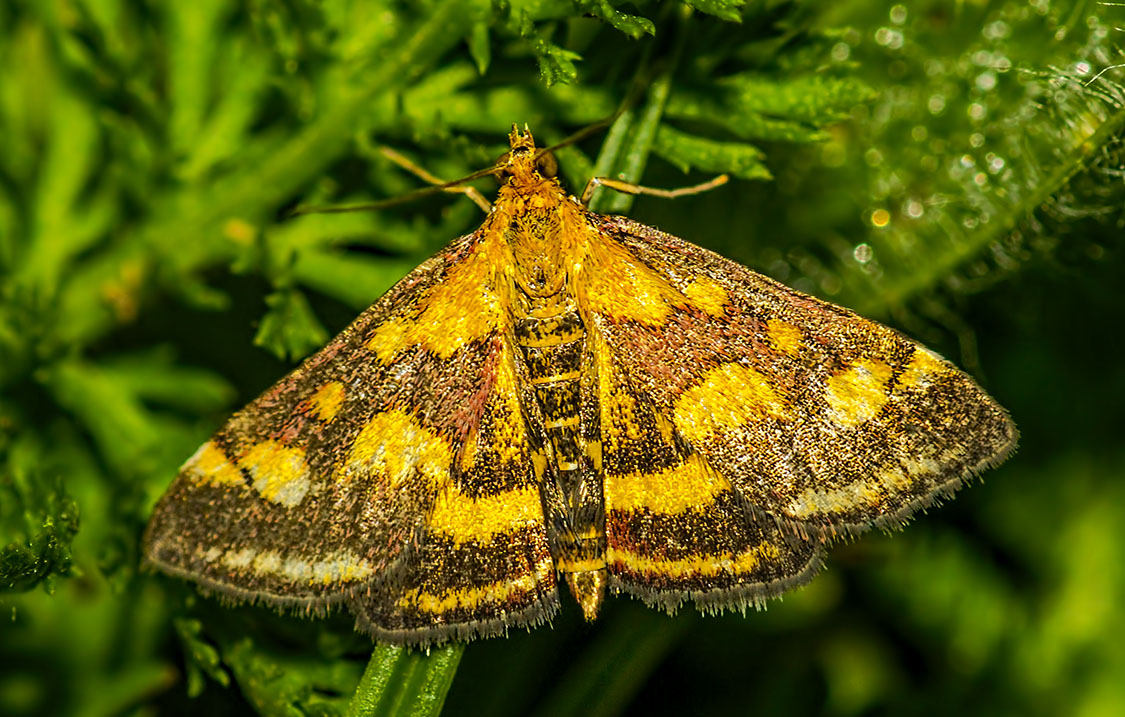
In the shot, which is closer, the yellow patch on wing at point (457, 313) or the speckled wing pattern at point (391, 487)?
the speckled wing pattern at point (391, 487)

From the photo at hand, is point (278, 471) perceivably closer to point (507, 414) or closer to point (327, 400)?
point (327, 400)

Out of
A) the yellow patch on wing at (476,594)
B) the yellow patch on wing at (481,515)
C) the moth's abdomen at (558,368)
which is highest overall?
the moth's abdomen at (558,368)

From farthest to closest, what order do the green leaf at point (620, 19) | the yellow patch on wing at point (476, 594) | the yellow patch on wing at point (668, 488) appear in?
the yellow patch on wing at point (668, 488), the yellow patch on wing at point (476, 594), the green leaf at point (620, 19)

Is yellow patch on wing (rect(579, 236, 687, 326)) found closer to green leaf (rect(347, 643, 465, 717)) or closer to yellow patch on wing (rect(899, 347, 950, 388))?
yellow patch on wing (rect(899, 347, 950, 388))

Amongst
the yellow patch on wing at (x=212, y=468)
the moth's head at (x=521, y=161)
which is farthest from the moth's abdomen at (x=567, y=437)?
the yellow patch on wing at (x=212, y=468)

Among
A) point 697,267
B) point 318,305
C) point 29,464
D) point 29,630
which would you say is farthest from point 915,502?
point 29,630

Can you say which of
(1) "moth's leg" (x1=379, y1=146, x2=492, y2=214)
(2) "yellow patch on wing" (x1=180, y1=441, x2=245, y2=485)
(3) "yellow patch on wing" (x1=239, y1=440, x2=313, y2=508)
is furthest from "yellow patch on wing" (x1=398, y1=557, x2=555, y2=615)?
(1) "moth's leg" (x1=379, y1=146, x2=492, y2=214)

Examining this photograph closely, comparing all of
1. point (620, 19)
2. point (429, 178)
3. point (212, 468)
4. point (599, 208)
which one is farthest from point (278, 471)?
point (620, 19)

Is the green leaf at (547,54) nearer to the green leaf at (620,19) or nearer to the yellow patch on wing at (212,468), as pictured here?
the green leaf at (620,19)
